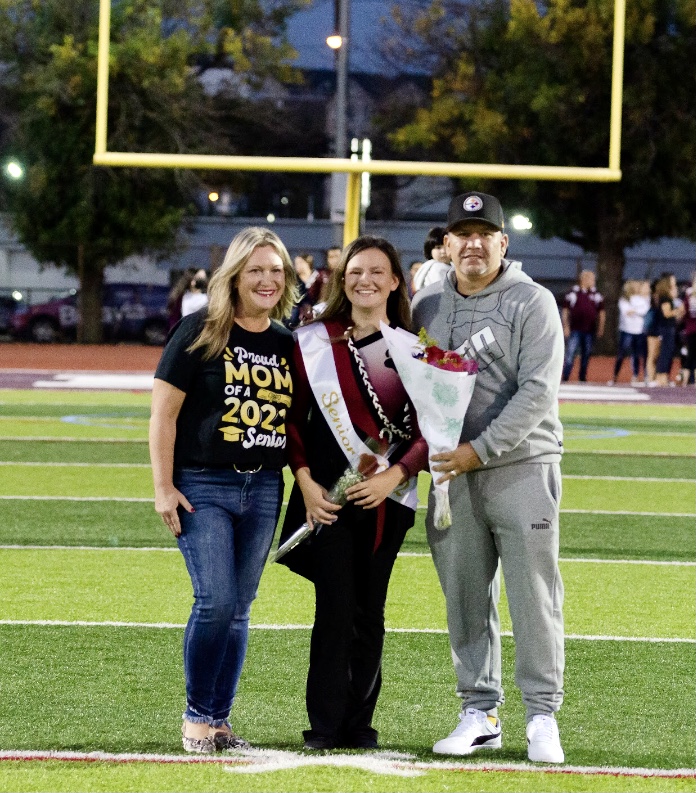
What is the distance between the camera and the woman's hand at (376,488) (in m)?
4.74

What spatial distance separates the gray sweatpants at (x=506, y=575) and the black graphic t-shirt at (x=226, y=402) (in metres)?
0.61

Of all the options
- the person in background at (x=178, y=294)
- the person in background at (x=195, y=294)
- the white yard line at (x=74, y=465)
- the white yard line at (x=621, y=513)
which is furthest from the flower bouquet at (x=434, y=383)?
the person in background at (x=195, y=294)

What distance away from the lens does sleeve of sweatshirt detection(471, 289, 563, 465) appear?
465cm

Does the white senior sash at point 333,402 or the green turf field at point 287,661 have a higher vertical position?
the white senior sash at point 333,402

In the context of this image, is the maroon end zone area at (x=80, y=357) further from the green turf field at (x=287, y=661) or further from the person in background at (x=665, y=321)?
the green turf field at (x=287, y=661)

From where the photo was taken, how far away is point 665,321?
2166 centimetres

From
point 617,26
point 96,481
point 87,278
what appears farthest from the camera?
point 87,278

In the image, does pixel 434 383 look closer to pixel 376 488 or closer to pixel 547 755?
pixel 376 488

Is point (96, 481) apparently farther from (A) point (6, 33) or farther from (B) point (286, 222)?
(A) point (6, 33)

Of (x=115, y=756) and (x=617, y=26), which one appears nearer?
(x=115, y=756)

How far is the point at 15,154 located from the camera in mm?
21359

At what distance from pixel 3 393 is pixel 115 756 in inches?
595

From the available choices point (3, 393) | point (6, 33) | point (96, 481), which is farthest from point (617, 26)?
point (3, 393)

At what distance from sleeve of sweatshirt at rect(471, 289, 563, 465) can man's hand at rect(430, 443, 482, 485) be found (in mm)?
21
